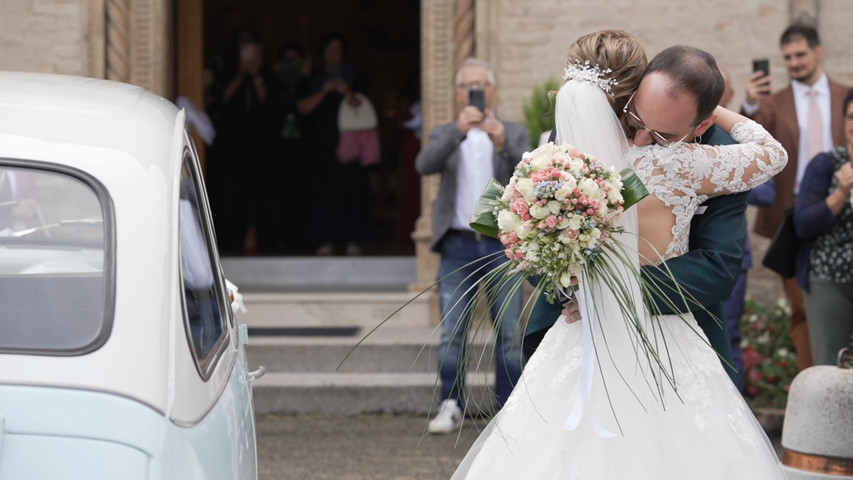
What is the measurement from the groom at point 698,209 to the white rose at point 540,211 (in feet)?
1.37

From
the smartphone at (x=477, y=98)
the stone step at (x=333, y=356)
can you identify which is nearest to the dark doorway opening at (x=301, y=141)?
the stone step at (x=333, y=356)

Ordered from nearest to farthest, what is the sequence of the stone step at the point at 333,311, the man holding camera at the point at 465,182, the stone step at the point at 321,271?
the man holding camera at the point at 465,182, the stone step at the point at 333,311, the stone step at the point at 321,271

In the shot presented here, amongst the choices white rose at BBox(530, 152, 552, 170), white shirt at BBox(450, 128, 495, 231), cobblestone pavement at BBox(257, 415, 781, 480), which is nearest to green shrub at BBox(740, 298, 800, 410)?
cobblestone pavement at BBox(257, 415, 781, 480)

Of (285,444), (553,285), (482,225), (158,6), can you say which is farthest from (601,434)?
(158,6)

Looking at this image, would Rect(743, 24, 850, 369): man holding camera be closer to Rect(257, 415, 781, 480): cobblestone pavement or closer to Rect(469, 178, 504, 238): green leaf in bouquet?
Rect(257, 415, 781, 480): cobblestone pavement

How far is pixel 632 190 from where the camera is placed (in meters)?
3.48

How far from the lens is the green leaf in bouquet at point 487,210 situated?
11.9 ft

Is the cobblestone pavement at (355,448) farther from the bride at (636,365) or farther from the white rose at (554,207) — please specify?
the white rose at (554,207)

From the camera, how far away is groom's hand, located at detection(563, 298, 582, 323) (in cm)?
379

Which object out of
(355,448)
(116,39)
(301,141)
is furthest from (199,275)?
(301,141)

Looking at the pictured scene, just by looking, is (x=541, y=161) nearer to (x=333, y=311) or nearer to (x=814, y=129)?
(x=814, y=129)

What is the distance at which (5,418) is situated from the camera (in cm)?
251

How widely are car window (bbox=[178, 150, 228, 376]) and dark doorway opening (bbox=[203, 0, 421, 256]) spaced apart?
9074 mm

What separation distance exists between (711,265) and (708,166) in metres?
0.29
